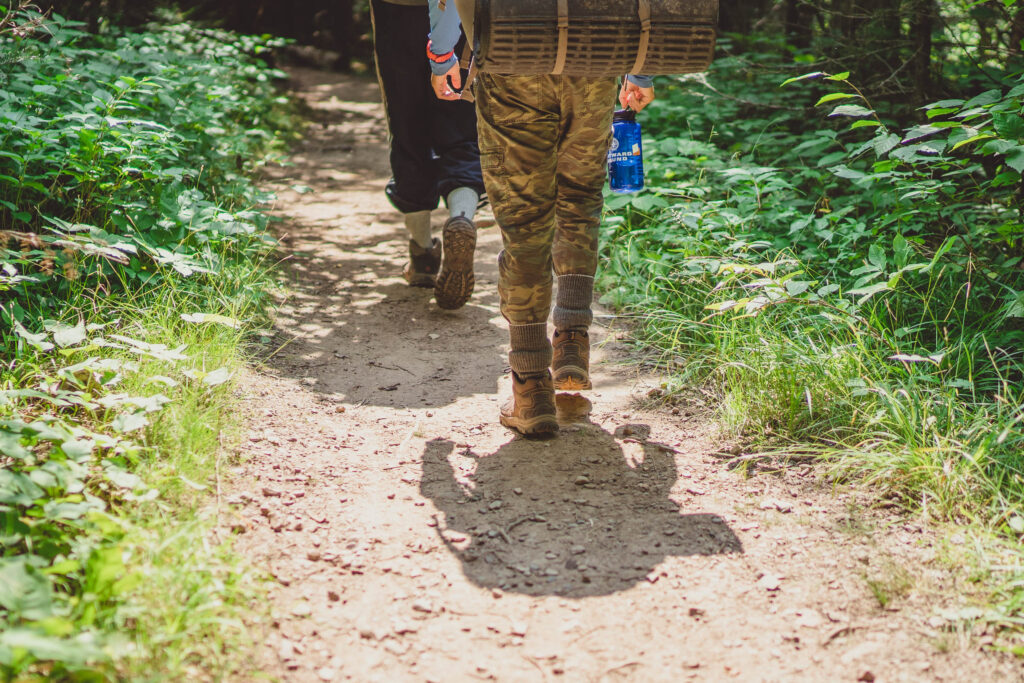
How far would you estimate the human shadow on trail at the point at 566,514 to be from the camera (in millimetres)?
2182

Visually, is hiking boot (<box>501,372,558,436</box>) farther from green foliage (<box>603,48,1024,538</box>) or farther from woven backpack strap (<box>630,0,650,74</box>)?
woven backpack strap (<box>630,0,650,74</box>)

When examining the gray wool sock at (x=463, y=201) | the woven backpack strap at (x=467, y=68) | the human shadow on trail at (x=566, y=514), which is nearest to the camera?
the human shadow on trail at (x=566, y=514)

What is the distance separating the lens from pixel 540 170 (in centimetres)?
264

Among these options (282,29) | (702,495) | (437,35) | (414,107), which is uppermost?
(282,29)

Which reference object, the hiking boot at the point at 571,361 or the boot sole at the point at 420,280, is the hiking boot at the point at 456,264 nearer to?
the boot sole at the point at 420,280

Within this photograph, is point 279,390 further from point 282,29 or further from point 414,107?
point 282,29

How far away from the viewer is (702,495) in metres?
2.55

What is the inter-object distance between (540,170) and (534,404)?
0.83 m

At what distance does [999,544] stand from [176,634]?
6.77ft

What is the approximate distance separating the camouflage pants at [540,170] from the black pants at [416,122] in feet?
4.02

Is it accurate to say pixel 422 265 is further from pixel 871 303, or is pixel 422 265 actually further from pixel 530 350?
pixel 871 303

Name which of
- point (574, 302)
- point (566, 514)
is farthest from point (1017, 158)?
point (566, 514)

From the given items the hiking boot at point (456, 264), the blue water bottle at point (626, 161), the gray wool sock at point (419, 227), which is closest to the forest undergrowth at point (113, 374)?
the gray wool sock at point (419, 227)

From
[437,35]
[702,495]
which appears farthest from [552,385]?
[437,35]
